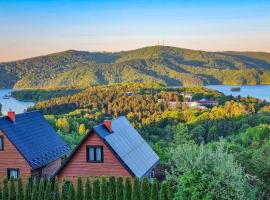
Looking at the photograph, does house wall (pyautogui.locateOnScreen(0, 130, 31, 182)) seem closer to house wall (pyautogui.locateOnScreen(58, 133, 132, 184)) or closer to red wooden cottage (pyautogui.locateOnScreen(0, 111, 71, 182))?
red wooden cottage (pyautogui.locateOnScreen(0, 111, 71, 182))

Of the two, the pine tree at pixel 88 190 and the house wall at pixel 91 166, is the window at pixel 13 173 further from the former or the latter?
the pine tree at pixel 88 190

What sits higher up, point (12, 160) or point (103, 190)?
point (12, 160)

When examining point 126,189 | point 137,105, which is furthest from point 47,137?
point 137,105

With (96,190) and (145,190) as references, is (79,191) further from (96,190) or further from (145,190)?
(145,190)

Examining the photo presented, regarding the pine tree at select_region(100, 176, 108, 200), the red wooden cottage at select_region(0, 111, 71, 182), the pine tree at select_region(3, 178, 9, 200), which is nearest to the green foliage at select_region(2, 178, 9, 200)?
the pine tree at select_region(3, 178, 9, 200)

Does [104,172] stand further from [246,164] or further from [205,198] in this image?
[246,164]

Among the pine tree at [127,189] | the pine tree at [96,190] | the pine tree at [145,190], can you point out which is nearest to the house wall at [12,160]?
the pine tree at [96,190]

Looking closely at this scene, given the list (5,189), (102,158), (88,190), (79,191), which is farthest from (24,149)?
(88,190)
